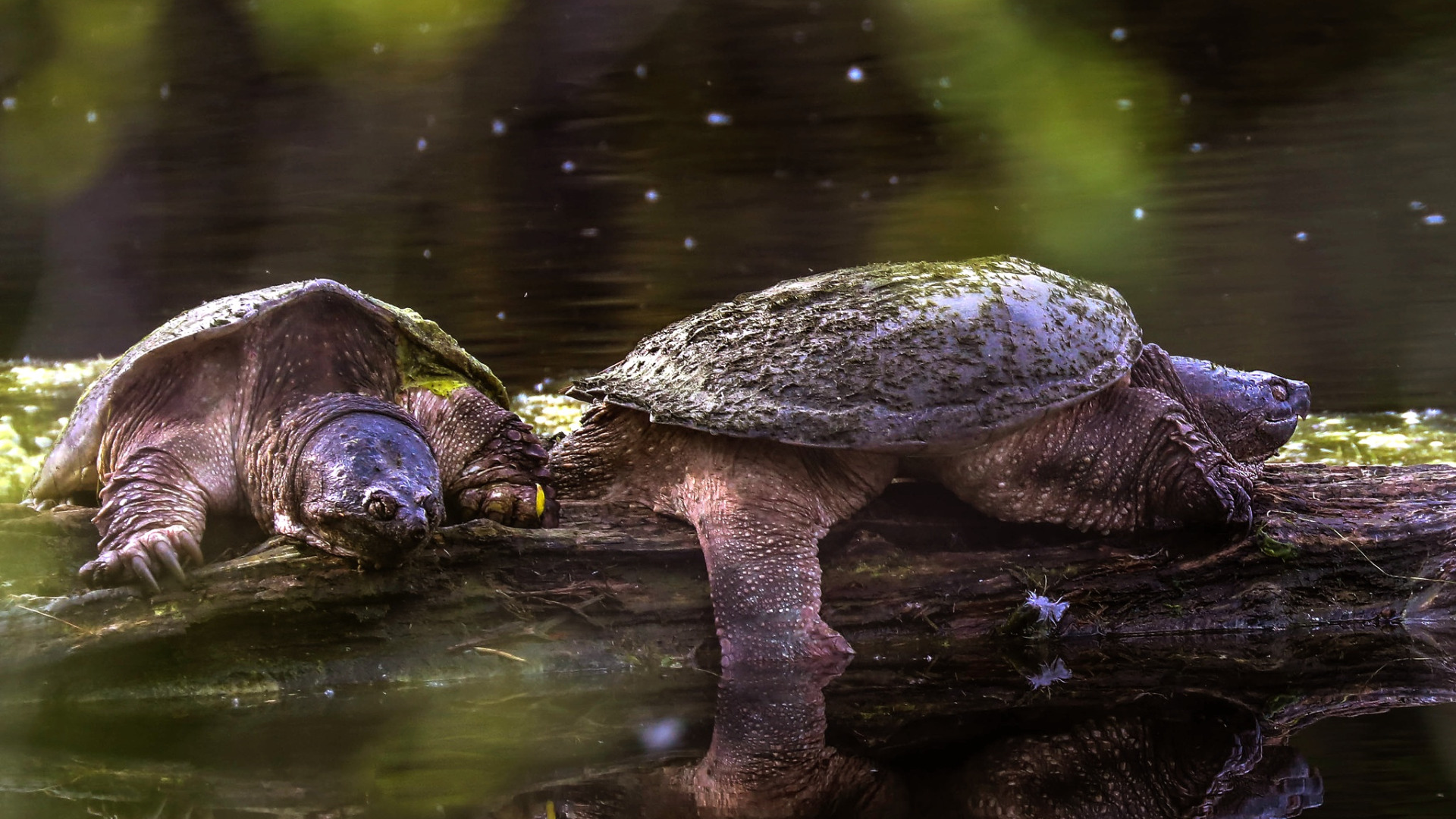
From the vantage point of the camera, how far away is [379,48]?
4.51 meters

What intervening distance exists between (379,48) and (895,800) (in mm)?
4278

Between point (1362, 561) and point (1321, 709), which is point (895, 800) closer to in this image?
point (1321, 709)

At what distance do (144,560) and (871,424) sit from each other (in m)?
1.43

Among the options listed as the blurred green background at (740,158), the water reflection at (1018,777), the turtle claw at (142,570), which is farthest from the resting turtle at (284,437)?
the blurred green background at (740,158)

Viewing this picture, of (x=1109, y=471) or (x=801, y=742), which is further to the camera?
(x=1109, y=471)

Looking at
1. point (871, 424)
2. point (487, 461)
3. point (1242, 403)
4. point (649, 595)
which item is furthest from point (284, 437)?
point (1242, 403)

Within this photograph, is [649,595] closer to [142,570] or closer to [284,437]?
[284,437]

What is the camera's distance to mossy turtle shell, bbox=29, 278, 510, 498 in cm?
222

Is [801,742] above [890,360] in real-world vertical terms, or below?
below

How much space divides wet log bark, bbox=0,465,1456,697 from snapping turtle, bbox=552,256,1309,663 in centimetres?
10

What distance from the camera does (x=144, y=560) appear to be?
6.20 feet

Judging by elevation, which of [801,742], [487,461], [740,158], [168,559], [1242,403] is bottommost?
[1242,403]

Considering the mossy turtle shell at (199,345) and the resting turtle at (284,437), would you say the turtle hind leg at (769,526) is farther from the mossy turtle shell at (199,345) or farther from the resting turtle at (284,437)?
the mossy turtle shell at (199,345)

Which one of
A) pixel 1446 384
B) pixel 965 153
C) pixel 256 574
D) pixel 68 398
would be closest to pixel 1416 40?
pixel 1446 384
